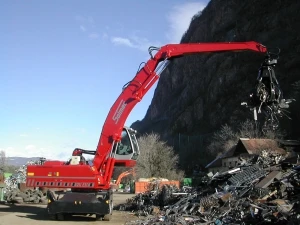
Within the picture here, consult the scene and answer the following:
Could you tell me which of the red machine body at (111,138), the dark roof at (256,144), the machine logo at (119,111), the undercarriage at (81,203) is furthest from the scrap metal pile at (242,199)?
the dark roof at (256,144)

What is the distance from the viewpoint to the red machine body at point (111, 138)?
1502 centimetres

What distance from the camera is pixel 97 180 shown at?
14.9 metres

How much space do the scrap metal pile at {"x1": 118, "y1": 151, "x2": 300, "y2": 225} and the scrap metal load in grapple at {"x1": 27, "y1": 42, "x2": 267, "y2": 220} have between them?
1.85m

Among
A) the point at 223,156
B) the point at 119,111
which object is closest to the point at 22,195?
the point at 119,111

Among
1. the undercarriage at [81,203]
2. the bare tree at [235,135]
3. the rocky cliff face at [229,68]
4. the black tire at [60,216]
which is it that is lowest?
the black tire at [60,216]

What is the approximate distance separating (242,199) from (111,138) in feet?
17.1

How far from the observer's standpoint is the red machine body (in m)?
15.0

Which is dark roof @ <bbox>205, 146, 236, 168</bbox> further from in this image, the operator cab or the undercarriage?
the undercarriage

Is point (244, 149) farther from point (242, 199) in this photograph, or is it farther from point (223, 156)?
point (242, 199)

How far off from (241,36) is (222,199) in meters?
86.1

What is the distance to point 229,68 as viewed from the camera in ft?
299

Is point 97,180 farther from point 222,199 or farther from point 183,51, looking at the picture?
point 183,51

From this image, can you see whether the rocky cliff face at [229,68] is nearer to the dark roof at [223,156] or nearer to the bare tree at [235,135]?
the bare tree at [235,135]

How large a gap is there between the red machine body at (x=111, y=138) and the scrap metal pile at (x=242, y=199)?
226 cm
